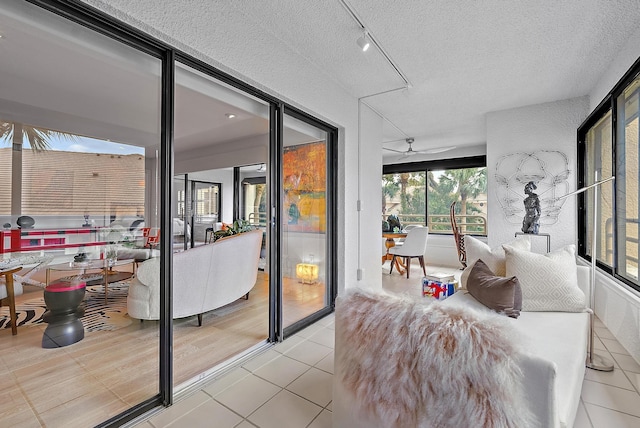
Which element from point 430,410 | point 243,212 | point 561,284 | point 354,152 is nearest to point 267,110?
point 243,212

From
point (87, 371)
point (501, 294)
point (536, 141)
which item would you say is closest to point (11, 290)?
point (87, 371)

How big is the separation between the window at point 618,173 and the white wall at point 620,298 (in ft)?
0.30

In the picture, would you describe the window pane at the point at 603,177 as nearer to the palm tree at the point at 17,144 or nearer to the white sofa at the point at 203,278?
the white sofa at the point at 203,278

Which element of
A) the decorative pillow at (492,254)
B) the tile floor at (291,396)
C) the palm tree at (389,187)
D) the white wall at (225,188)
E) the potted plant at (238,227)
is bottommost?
the tile floor at (291,396)

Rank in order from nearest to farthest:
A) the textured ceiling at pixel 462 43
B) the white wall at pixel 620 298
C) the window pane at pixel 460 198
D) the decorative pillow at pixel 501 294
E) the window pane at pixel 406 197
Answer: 1. the decorative pillow at pixel 501 294
2. the textured ceiling at pixel 462 43
3. the white wall at pixel 620 298
4. the window pane at pixel 460 198
5. the window pane at pixel 406 197

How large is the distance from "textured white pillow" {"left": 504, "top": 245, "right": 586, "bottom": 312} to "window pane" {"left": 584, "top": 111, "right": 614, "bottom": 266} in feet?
3.78

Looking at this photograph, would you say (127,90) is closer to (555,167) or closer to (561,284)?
(561,284)

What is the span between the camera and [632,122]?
2.34 meters

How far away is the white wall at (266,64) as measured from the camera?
5.09 ft

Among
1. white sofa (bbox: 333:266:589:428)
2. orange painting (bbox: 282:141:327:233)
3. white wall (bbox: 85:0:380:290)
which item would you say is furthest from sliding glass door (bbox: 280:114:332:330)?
white sofa (bbox: 333:266:589:428)

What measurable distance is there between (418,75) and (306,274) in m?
2.34

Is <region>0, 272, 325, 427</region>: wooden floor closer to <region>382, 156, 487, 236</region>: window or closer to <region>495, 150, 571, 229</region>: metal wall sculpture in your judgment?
<region>495, 150, 571, 229</region>: metal wall sculpture

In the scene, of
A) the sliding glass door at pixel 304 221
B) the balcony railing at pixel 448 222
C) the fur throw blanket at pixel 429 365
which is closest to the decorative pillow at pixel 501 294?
the fur throw blanket at pixel 429 365

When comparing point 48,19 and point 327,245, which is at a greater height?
point 48,19
